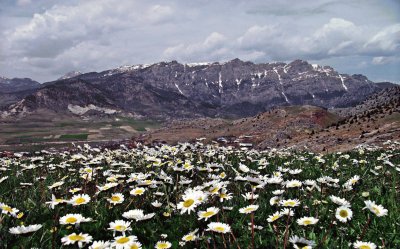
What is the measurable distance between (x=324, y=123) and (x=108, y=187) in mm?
74319

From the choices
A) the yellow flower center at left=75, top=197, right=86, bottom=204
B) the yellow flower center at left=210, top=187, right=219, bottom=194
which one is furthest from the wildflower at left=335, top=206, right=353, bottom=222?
the yellow flower center at left=75, top=197, right=86, bottom=204

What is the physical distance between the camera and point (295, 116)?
76812mm

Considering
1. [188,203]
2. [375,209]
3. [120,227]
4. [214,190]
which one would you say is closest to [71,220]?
[120,227]

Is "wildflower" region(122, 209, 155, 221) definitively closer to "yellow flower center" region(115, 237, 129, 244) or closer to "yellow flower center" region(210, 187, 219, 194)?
"yellow flower center" region(115, 237, 129, 244)

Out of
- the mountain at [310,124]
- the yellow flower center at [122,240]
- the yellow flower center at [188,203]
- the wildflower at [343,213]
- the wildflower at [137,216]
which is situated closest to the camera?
the yellow flower center at [122,240]

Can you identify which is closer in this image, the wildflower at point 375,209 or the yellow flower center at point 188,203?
the wildflower at point 375,209

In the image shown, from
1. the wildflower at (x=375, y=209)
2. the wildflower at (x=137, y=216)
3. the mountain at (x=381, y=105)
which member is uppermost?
the wildflower at (x=375, y=209)

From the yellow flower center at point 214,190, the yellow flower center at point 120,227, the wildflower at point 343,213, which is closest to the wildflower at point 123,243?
the yellow flower center at point 120,227

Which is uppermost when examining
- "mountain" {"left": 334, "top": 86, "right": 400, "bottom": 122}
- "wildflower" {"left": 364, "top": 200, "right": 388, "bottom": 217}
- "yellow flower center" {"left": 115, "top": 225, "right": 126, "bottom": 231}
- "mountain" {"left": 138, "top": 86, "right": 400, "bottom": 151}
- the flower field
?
"wildflower" {"left": 364, "top": 200, "right": 388, "bottom": 217}

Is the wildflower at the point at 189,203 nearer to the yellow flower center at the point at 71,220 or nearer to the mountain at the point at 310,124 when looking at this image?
the yellow flower center at the point at 71,220

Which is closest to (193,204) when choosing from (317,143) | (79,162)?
(79,162)

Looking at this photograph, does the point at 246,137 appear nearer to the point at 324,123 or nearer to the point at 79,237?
the point at 324,123

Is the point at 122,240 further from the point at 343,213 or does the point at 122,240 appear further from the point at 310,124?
the point at 310,124

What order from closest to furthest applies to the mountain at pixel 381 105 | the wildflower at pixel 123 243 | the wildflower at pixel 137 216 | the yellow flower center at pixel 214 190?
the wildflower at pixel 123 243 → the wildflower at pixel 137 216 → the yellow flower center at pixel 214 190 → the mountain at pixel 381 105
